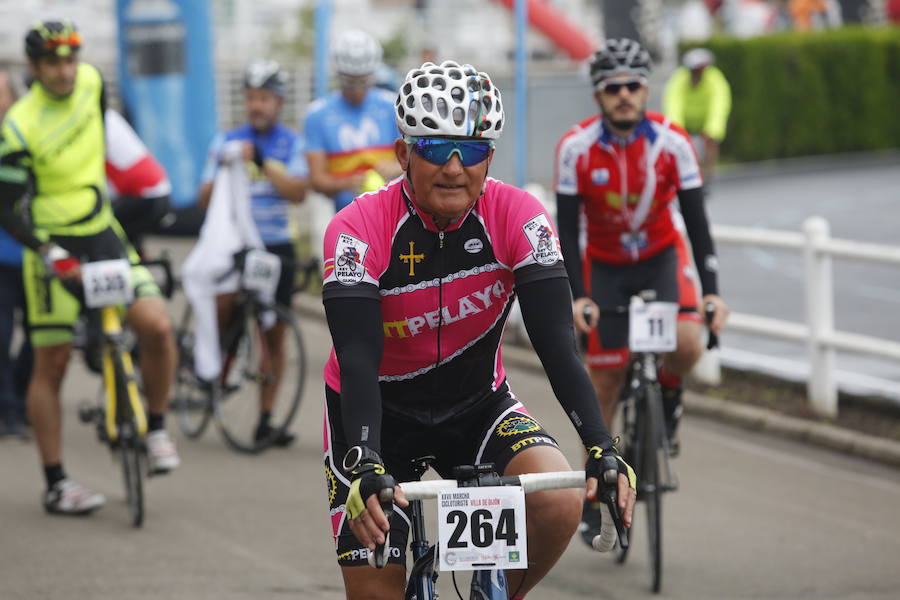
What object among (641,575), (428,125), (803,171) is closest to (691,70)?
(803,171)

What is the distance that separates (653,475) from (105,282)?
9.38ft

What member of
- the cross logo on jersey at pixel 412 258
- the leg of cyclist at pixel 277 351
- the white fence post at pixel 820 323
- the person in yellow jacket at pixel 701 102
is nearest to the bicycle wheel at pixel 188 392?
the leg of cyclist at pixel 277 351

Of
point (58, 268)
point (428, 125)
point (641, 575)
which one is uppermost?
point (428, 125)

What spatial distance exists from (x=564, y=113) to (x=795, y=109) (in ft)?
36.9

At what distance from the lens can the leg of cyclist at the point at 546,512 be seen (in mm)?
4277

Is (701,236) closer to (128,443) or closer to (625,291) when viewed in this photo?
(625,291)

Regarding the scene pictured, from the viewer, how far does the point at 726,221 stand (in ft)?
74.8

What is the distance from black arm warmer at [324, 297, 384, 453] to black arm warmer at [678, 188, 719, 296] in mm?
3037

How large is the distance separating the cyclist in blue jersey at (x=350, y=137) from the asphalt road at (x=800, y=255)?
4084 mm

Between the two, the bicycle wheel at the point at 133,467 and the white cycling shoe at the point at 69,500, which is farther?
the white cycling shoe at the point at 69,500

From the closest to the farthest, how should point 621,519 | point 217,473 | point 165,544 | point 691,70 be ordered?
1. point 621,519
2. point 165,544
3. point 217,473
4. point 691,70

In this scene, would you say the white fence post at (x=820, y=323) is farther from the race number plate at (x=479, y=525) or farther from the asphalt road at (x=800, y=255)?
the race number plate at (x=479, y=525)

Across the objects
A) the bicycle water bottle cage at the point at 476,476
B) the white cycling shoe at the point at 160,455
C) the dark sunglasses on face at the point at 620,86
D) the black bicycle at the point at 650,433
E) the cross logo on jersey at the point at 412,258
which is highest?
the dark sunglasses on face at the point at 620,86

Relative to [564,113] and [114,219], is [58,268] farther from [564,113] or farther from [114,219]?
[564,113]
